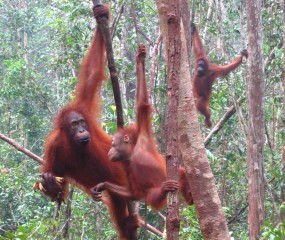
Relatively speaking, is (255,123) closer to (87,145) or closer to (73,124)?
(87,145)

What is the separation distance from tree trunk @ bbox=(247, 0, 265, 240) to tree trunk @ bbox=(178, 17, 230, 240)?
212cm

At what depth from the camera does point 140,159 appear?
4199 mm

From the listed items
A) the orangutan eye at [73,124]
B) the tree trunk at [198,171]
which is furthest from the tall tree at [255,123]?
the tree trunk at [198,171]

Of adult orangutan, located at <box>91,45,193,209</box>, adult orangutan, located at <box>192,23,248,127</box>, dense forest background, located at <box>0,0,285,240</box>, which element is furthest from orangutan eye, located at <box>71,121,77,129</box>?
adult orangutan, located at <box>192,23,248,127</box>

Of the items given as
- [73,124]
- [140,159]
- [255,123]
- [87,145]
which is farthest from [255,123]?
[73,124]

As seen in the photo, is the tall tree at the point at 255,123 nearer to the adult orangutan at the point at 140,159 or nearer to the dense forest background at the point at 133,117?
the dense forest background at the point at 133,117

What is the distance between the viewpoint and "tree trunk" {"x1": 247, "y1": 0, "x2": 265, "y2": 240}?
5246 millimetres

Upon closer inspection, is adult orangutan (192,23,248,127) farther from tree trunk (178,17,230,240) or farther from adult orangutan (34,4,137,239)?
tree trunk (178,17,230,240)

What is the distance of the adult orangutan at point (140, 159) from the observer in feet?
13.0

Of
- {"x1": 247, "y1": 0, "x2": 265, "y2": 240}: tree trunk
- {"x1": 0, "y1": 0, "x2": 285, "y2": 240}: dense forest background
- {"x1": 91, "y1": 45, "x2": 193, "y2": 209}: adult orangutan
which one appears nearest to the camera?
{"x1": 91, "y1": 45, "x2": 193, "y2": 209}: adult orangutan

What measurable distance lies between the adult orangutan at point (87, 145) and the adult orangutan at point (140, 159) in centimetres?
21

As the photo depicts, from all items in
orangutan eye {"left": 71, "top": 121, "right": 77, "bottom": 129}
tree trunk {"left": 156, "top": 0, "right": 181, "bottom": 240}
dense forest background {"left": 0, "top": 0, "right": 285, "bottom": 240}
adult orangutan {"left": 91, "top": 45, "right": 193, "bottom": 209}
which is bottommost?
tree trunk {"left": 156, "top": 0, "right": 181, "bottom": 240}

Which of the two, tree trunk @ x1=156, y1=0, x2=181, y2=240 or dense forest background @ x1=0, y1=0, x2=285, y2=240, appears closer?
tree trunk @ x1=156, y1=0, x2=181, y2=240

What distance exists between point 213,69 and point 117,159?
5.54 meters
